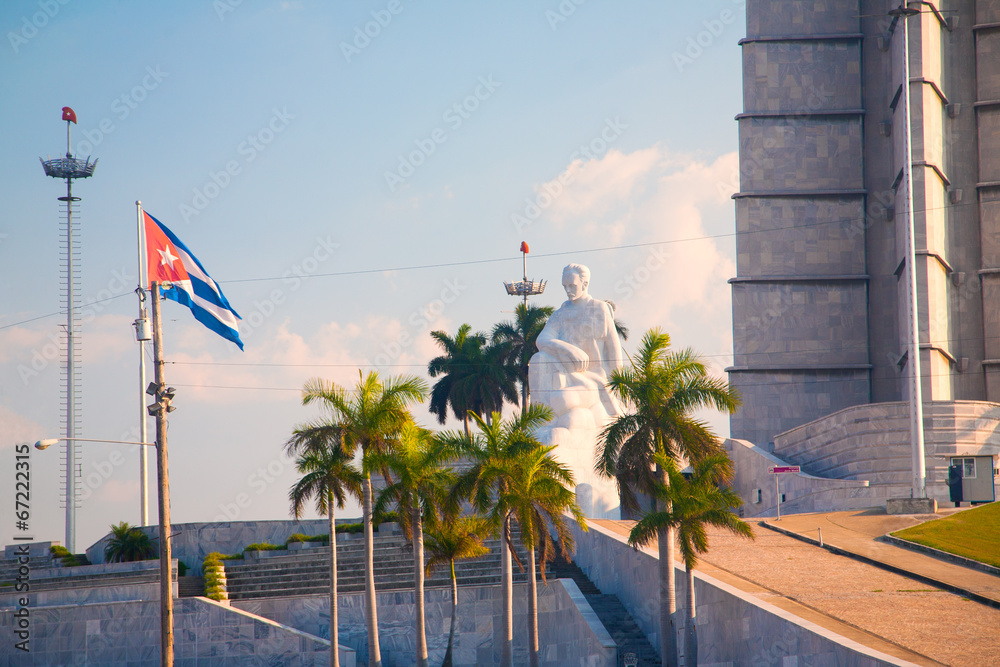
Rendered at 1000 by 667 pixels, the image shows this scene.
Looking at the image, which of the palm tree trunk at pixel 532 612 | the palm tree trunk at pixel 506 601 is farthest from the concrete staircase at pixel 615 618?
the palm tree trunk at pixel 506 601

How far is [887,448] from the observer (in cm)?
3906

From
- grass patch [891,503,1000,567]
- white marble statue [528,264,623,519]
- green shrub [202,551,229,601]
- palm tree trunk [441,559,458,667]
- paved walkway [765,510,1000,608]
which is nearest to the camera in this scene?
paved walkway [765,510,1000,608]

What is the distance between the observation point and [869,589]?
69.7 feet

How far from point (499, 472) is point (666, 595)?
3929mm

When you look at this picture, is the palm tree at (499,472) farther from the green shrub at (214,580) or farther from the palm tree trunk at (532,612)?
the green shrub at (214,580)

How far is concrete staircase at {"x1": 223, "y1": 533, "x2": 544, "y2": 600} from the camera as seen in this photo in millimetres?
28766

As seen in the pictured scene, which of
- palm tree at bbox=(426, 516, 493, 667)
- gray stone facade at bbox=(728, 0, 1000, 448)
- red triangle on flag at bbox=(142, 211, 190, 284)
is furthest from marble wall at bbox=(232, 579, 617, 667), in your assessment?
gray stone facade at bbox=(728, 0, 1000, 448)

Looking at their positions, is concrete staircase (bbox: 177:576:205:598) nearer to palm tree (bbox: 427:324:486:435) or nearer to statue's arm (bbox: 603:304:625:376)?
statue's arm (bbox: 603:304:625:376)

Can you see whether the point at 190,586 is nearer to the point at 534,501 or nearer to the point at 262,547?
Result: the point at 262,547

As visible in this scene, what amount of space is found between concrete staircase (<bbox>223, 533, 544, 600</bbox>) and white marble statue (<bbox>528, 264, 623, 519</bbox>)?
13.3 feet

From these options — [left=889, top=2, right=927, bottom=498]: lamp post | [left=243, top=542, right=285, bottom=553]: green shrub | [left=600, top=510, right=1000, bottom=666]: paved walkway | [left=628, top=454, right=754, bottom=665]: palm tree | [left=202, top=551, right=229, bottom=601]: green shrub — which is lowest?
[left=202, top=551, right=229, bottom=601]: green shrub

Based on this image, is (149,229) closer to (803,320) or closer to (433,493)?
(433,493)

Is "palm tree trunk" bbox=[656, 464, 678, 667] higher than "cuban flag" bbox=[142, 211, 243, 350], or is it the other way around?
"cuban flag" bbox=[142, 211, 243, 350]

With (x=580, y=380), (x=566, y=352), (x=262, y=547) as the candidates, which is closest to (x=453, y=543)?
(x=262, y=547)
